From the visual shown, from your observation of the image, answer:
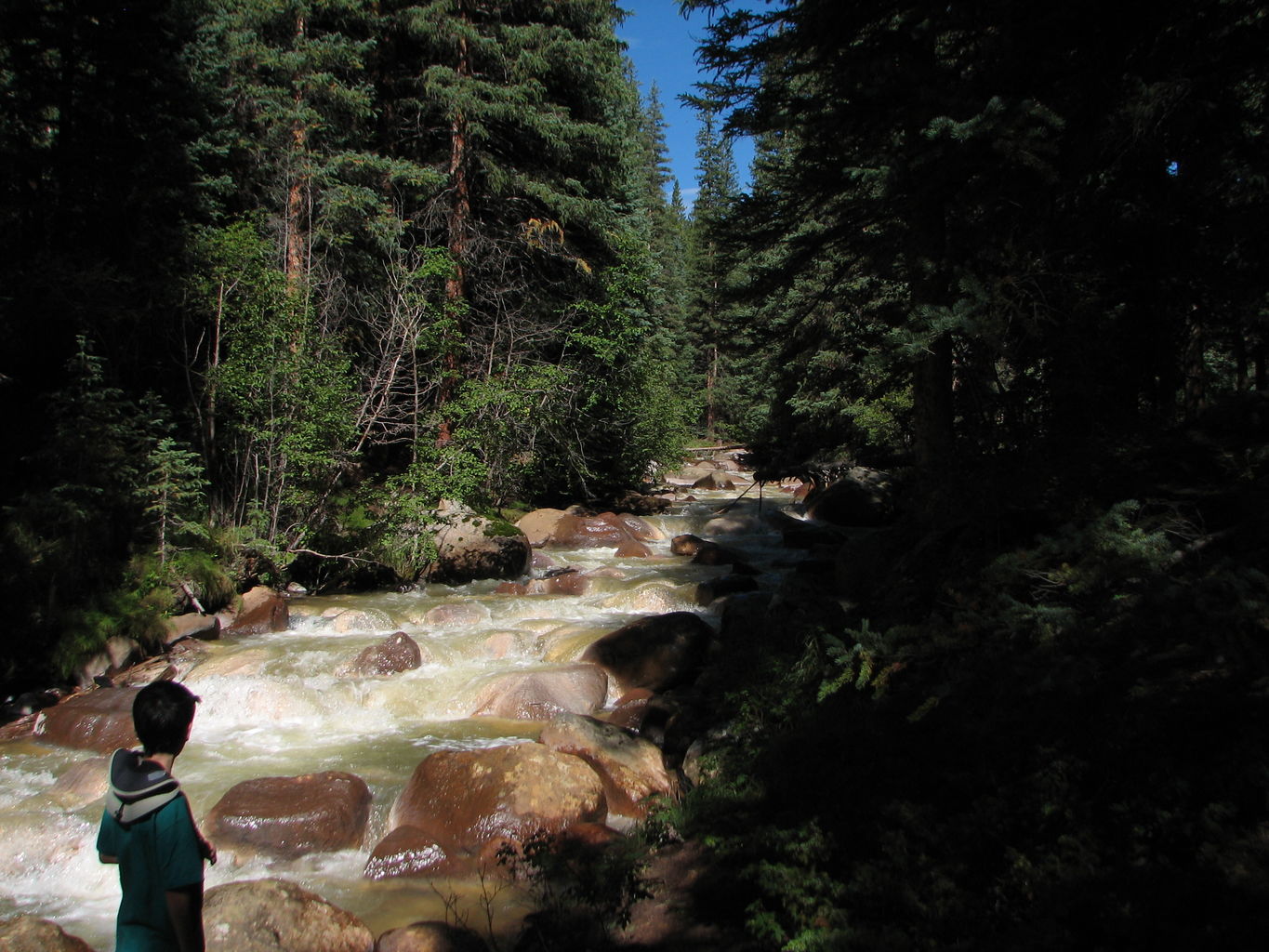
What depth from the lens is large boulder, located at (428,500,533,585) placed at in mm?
13375

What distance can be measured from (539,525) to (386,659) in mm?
8012

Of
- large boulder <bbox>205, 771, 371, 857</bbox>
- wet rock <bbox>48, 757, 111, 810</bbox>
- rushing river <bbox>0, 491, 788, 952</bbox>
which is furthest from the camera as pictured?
wet rock <bbox>48, 757, 111, 810</bbox>

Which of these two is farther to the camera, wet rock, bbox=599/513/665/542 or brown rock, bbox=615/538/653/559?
wet rock, bbox=599/513/665/542

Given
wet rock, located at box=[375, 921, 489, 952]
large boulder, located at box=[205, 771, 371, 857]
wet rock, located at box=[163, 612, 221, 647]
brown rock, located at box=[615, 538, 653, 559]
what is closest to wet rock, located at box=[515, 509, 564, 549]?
brown rock, located at box=[615, 538, 653, 559]

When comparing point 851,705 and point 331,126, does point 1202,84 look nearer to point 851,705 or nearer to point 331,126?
point 851,705

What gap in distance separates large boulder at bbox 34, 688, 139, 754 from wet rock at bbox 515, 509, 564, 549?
8.91m

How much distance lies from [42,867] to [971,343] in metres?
7.55

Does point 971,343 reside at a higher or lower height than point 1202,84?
lower

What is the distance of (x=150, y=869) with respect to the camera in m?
2.64

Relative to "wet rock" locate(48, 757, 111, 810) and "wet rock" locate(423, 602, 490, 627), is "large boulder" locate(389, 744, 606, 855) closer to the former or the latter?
"wet rock" locate(48, 757, 111, 810)

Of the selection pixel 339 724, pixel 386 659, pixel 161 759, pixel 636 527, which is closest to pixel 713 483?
pixel 636 527

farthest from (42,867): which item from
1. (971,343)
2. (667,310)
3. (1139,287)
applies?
(667,310)

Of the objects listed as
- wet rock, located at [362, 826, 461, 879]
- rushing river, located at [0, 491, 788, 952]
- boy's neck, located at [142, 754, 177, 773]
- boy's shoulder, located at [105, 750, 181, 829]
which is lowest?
wet rock, located at [362, 826, 461, 879]

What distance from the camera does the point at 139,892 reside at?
2639 millimetres
